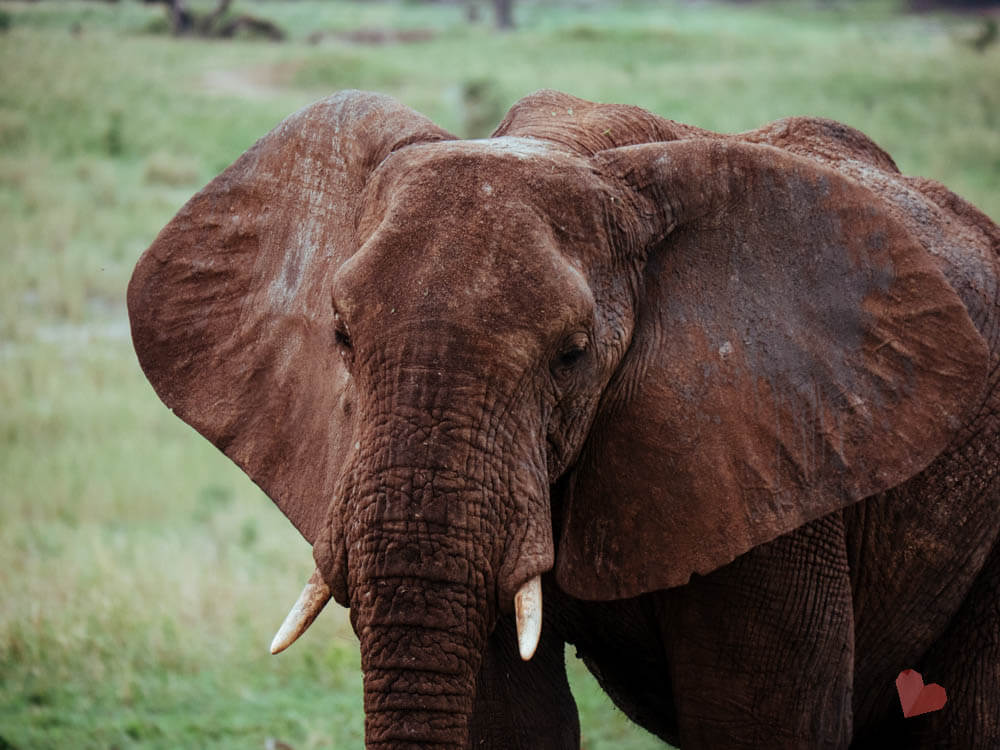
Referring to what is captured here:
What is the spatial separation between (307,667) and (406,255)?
427 centimetres

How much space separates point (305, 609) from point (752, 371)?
3.83ft

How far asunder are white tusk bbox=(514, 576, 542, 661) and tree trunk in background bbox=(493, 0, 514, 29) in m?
24.6

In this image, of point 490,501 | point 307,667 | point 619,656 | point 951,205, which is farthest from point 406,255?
point 307,667

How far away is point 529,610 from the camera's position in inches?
110

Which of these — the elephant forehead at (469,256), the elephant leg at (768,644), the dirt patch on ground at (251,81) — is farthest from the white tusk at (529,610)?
the dirt patch on ground at (251,81)

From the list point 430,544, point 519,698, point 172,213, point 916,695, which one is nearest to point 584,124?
point 430,544

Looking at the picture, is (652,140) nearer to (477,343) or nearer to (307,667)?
(477,343)

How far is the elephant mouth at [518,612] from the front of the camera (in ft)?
9.00

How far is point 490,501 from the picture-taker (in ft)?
9.20

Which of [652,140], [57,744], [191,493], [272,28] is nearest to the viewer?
[652,140]

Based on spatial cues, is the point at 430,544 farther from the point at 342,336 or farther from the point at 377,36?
the point at 377,36

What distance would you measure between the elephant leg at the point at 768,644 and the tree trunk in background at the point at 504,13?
78.6 ft

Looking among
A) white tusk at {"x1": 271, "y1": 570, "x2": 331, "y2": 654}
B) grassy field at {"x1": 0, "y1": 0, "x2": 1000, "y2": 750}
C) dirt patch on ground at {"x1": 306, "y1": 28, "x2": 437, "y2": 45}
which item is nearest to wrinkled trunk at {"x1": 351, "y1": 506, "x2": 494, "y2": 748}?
white tusk at {"x1": 271, "y1": 570, "x2": 331, "y2": 654}

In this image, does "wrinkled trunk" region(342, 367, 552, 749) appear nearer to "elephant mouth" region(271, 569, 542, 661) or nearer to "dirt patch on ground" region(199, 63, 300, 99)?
"elephant mouth" region(271, 569, 542, 661)
